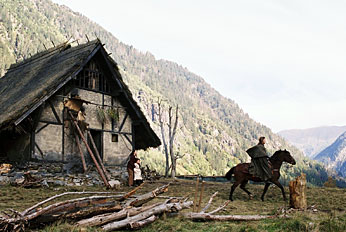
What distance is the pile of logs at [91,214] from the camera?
28.7 feet

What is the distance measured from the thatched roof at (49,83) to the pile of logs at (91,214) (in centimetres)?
1082

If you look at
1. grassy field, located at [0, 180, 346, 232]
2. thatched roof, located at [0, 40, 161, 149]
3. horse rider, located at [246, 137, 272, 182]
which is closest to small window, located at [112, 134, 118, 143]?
thatched roof, located at [0, 40, 161, 149]

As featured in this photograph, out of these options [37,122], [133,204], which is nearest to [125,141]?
[37,122]

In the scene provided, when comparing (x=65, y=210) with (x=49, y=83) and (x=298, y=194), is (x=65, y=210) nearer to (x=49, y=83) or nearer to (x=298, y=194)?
(x=298, y=194)

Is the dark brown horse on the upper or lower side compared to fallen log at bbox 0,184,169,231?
upper

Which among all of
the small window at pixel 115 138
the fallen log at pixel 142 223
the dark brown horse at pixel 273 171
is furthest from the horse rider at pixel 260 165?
the small window at pixel 115 138

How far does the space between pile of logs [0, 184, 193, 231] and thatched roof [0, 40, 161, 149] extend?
35.5 feet

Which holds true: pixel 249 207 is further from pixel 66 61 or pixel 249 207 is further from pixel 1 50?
pixel 1 50

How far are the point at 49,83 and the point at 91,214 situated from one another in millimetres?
13649

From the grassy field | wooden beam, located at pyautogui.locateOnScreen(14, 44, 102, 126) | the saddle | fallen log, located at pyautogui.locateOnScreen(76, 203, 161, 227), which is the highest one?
wooden beam, located at pyautogui.locateOnScreen(14, 44, 102, 126)

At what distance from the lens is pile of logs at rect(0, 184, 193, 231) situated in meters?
8.75

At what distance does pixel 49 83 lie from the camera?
22125mm

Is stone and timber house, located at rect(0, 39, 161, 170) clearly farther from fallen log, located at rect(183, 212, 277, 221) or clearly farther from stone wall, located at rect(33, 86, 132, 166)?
fallen log, located at rect(183, 212, 277, 221)

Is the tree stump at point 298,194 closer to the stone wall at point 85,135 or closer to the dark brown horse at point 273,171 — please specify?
the dark brown horse at point 273,171
